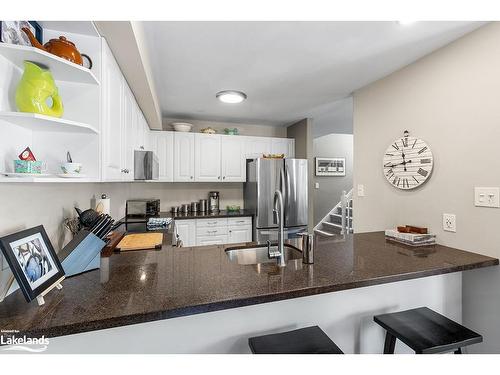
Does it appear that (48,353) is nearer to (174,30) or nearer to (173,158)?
(174,30)

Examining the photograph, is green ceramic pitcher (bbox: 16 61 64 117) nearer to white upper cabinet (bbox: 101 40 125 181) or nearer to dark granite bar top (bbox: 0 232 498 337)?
white upper cabinet (bbox: 101 40 125 181)

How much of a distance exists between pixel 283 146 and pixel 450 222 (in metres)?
2.68

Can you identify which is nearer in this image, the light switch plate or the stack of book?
the light switch plate

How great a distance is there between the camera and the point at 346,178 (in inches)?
232

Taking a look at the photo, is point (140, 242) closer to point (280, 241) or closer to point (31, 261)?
point (31, 261)

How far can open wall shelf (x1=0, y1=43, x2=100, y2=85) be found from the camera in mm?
886

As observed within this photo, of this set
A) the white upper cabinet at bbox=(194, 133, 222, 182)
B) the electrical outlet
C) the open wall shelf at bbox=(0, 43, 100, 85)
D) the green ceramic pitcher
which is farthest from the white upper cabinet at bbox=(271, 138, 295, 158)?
the green ceramic pitcher

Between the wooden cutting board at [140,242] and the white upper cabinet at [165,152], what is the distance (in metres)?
1.68

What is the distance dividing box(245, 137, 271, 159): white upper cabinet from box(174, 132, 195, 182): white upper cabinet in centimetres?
86

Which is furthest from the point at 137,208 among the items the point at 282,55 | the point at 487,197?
the point at 487,197

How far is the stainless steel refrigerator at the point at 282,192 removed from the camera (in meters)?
3.41

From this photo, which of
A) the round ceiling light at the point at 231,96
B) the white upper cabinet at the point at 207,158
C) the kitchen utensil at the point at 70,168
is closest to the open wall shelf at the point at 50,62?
the kitchen utensil at the point at 70,168

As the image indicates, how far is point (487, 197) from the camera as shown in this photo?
5.04ft
